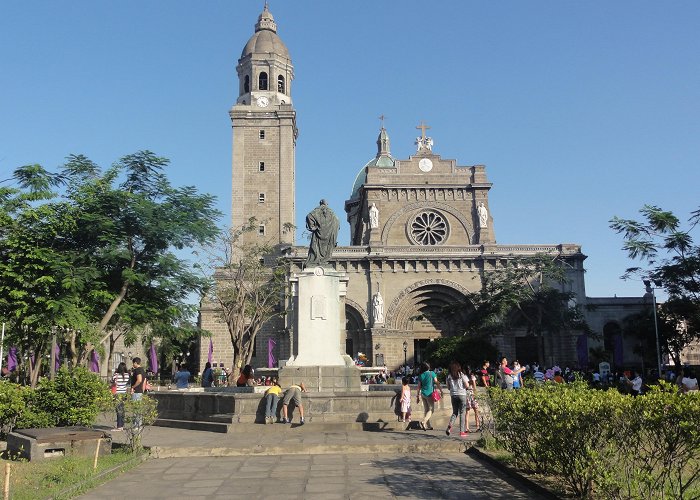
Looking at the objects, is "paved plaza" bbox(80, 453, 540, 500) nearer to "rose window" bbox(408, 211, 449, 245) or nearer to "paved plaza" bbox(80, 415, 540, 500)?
"paved plaza" bbox(80, 415, 540, 500)

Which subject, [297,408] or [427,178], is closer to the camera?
[297,408]

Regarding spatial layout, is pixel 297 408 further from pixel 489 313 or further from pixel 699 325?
pixel 489 313

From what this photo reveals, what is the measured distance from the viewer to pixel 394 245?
157ft

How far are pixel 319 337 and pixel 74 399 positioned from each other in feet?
18.1

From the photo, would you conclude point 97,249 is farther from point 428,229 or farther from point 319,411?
point 428,229

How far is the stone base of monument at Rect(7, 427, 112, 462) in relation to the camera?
10.3 metres

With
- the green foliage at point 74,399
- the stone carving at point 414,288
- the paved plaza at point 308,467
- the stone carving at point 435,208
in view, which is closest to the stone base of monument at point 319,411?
the paved plaza at point 308,467

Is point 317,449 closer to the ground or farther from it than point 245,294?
closer to the ground

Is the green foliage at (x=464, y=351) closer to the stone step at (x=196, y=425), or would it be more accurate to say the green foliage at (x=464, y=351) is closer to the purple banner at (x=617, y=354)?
the purple banner at (x=617, y=354)

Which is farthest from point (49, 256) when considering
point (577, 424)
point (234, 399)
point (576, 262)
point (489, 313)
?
point (576, 262)

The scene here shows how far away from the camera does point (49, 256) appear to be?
19.2m

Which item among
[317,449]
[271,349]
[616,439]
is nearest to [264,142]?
[271,349]

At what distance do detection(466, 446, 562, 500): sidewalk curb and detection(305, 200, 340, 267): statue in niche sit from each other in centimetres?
655

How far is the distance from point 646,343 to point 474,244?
1314cm
